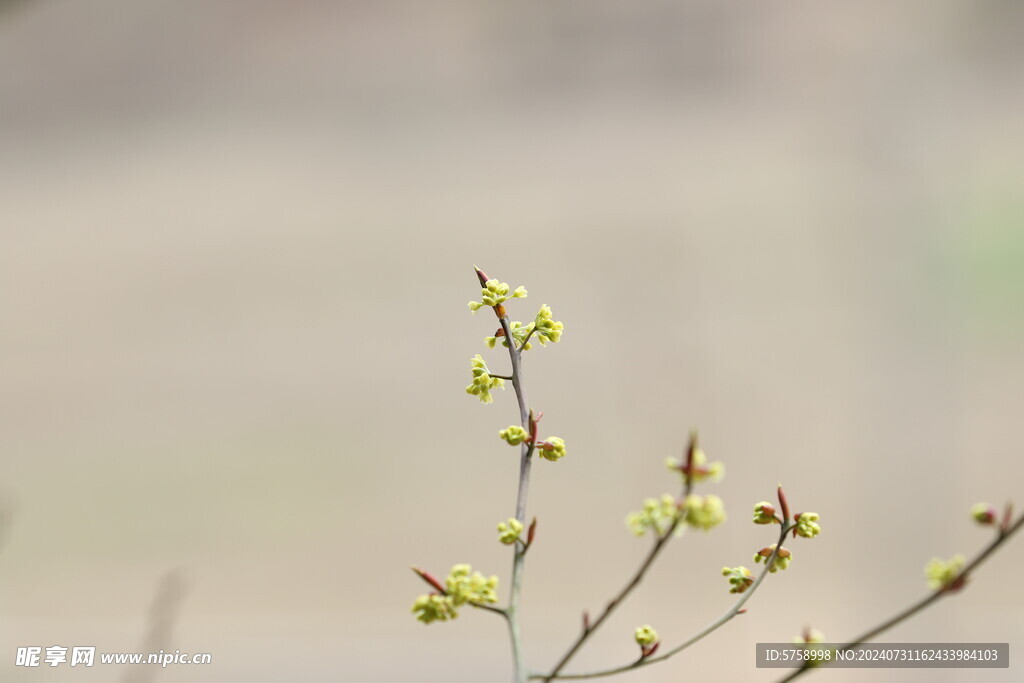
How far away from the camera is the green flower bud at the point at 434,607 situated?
200mm

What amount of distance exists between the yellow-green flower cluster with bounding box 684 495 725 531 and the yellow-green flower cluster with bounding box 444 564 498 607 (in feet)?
0.20

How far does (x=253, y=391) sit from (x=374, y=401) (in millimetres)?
171

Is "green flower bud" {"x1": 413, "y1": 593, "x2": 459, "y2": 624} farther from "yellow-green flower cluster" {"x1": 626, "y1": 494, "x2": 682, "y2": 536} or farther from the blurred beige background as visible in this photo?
the blurred beige background

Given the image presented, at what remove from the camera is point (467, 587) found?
0.21 metres

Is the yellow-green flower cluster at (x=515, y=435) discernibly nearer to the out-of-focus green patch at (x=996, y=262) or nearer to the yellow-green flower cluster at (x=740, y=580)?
the yellow-green flower cluster at (x=740, y=580)

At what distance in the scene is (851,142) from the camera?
1203mm

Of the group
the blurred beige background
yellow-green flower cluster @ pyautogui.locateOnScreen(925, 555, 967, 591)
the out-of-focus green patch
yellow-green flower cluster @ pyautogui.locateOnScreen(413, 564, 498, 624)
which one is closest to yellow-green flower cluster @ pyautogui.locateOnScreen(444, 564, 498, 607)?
yellow-green flower cluster @ pyautogui.locateOnScreen(413, 564, 498, 624)

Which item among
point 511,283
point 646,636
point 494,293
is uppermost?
point 511,283

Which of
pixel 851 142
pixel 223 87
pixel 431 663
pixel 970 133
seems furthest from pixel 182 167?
pixel 970 133

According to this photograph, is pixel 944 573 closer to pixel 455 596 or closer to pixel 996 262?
pixel 455 596

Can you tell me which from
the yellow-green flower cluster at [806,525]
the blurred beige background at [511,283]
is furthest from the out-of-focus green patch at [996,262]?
the yellow-green flower cluster at [806,525]

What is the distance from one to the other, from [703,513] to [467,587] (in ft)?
0.23

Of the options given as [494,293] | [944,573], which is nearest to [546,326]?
[494,293]

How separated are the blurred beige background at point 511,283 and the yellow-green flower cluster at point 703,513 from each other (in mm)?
889
